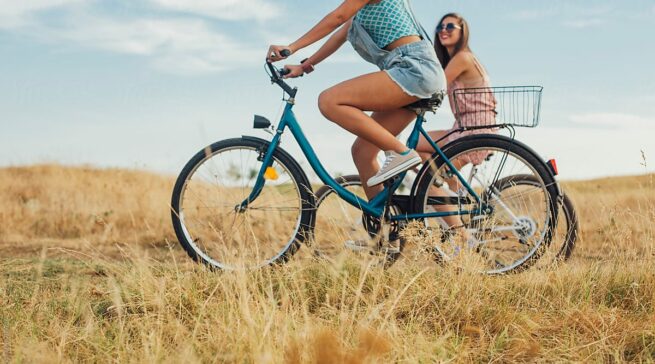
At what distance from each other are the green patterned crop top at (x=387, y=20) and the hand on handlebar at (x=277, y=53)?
1.76 feet

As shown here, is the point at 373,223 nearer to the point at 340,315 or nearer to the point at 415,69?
the point at 415,69

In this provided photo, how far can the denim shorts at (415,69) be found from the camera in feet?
14.1

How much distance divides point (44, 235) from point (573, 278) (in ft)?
25.4

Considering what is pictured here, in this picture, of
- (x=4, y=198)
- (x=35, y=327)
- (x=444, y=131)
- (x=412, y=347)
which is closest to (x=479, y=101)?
(x=444, y=131)

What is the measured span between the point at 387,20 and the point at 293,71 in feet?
2.69

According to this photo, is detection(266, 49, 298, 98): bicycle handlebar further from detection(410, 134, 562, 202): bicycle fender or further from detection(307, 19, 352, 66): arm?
detection(410, 134, 562, 202): bicycle fender

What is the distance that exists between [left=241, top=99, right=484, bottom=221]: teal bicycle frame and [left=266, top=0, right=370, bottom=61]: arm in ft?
1.53

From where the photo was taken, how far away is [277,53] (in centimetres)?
442

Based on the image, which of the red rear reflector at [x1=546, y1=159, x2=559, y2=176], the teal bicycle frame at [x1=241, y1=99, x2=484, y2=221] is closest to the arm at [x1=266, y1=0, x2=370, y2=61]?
the teal bicycle frame at [x1=241, y1=99, x2=484, y2=221]

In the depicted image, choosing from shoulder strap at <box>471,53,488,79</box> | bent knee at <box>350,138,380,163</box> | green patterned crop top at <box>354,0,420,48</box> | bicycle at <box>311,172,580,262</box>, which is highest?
green patterned crop top at <box>354,0,420,48</box>

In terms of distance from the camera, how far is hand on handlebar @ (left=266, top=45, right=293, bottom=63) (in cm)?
437

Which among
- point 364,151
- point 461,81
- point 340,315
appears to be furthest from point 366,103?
point 340,315

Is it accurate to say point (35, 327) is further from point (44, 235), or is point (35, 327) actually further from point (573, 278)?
point (44, 235)

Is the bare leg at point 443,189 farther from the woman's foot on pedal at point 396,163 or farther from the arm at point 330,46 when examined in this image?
the arm at point 330,46
